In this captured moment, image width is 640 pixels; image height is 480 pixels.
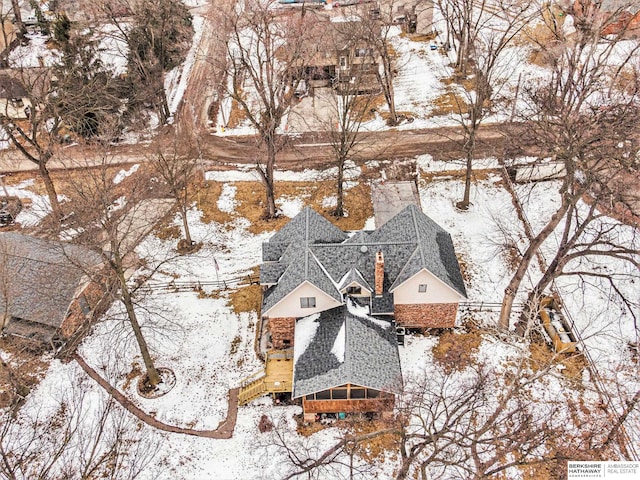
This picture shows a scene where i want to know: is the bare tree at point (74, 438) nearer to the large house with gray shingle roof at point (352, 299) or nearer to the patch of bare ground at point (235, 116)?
the large house with gray shingle roof at point (352, 299)

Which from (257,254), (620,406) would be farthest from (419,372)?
(257,254)

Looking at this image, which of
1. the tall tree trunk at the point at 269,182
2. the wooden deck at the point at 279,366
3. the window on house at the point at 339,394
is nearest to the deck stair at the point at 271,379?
the wooden deck at the point at 279,366

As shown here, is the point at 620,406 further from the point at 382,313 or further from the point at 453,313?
the point at 382,313

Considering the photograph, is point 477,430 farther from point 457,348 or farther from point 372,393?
point 457,348

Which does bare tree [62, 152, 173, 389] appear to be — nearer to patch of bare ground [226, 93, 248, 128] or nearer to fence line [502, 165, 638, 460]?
patch of bare ground [226, 93, 248, 128]

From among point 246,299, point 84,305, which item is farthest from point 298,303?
point 84,305

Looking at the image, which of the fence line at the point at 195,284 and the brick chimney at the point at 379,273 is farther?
the fence line at the point at 195,284

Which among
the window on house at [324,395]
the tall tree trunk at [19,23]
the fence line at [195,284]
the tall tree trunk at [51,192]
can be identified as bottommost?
the window on house at [324,395]

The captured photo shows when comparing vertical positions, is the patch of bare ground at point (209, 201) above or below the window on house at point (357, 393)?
above
